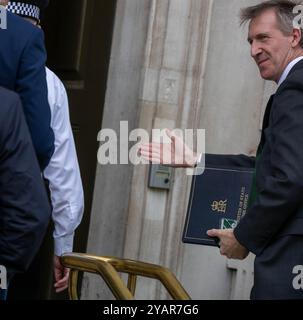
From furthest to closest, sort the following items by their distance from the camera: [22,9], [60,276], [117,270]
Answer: [60,276] → [22,9] → [117,270]

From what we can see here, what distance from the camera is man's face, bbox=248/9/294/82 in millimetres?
4512

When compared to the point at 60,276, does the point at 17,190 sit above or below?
above

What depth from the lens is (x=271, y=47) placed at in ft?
14.9

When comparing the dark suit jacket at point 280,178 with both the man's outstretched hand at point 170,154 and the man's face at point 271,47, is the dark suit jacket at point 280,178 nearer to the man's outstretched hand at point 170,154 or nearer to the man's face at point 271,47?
the man's face at point 271,47

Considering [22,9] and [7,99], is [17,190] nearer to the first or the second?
[7,99]

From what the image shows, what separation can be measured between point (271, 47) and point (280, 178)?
0.66m

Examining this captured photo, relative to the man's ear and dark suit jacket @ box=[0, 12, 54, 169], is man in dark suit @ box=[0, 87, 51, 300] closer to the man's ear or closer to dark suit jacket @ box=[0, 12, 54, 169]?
dark suit jacket @ box=[0, 12, 54, 169]

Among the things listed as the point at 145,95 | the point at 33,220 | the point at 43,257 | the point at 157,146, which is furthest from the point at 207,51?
the point at 33,220

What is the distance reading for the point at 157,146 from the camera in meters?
4.68

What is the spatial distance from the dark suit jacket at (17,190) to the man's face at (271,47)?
1278 millimetres

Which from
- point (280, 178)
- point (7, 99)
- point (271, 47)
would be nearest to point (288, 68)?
point (271, 47)

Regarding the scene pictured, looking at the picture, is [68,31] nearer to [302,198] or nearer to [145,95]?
[145,95]
